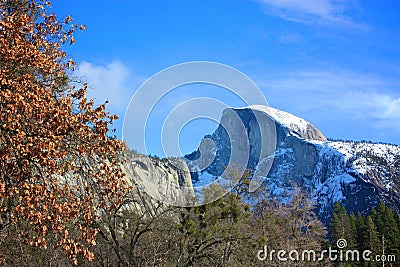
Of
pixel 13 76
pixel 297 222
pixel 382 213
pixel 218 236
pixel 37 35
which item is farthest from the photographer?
pixel 382 213

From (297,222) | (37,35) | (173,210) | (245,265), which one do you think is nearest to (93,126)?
(37,35)

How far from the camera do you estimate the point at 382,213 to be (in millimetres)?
67312

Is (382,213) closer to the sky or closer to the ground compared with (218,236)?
closer to the sky

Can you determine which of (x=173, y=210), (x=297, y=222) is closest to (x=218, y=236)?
(x=173, y=210)

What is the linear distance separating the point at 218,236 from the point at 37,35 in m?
15.1

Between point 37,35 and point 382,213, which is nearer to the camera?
point 37,35

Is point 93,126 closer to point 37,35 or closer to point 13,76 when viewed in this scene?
point 13,76

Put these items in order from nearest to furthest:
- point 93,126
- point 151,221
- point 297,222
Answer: point 93,126
point 151,221
point 297,222

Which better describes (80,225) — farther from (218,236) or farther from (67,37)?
(218,236)

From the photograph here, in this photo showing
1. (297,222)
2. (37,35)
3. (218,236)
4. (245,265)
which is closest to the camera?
(37,35)

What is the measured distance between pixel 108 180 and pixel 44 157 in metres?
1.65

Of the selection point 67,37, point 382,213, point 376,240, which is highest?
point 382,213

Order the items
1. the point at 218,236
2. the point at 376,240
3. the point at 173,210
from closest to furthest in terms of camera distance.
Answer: the point at 173,210
the point at 218,236
the point at 376,240

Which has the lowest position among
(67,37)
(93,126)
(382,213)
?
(93,126)
